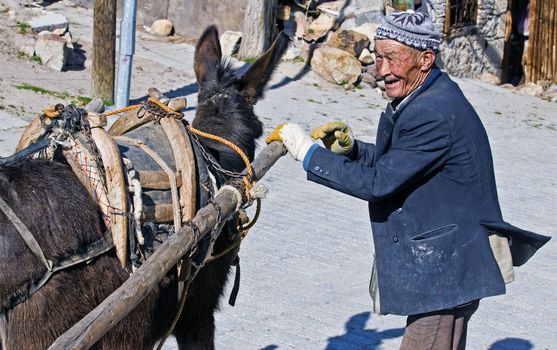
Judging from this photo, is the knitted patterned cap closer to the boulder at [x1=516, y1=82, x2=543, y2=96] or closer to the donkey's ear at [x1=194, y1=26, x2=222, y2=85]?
the donkey's ear at [x1=194, y1=26, x2=222, y2=85]

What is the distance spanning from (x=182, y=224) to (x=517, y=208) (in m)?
5.33

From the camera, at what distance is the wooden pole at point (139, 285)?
8.61ft

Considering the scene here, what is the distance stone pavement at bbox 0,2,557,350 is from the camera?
5.32 meters

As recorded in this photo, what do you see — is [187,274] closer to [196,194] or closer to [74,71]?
[196,194]

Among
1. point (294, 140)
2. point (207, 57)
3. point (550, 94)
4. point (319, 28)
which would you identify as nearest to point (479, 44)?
point (550, 94)

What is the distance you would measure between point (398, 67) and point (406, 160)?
0.37 m

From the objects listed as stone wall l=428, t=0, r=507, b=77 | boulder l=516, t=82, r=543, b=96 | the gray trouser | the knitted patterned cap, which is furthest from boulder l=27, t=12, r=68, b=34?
the gray trouser

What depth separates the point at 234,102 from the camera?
13.8 ft

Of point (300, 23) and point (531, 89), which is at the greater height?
point (300, 23)

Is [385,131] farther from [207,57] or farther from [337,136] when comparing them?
[207,57]

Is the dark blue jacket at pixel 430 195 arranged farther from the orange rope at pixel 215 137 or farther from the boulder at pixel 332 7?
the boulder at pixel 332 7

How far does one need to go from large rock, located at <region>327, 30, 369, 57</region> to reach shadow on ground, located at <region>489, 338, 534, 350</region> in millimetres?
7012

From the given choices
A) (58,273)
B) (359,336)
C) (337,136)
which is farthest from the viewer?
(359,336)

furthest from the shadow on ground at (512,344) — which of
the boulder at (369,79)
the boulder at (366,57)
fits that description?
the boulder at (366,57)
